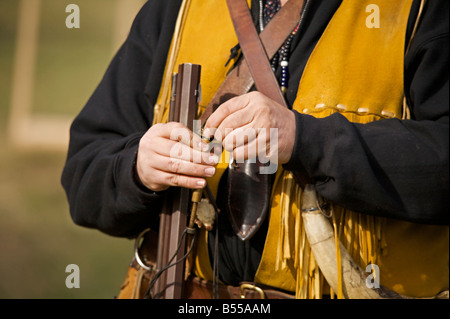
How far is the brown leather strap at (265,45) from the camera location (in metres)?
1.63

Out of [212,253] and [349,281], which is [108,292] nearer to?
[212,253]

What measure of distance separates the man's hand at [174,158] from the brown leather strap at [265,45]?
186mm

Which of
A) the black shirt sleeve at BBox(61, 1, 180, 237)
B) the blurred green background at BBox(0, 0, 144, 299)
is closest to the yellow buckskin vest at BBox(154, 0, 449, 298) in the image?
the black shirt sleeve at BBox(61, 1, 180, 237)

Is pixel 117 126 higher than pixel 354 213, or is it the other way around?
pixel 117 126

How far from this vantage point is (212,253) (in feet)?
5.57

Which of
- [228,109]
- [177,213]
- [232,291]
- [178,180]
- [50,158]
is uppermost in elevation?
[228,109]

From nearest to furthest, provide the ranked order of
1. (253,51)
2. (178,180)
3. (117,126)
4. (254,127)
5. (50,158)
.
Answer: (254,127)
(178,180)
(253,51)
(117,126)
(50,158)

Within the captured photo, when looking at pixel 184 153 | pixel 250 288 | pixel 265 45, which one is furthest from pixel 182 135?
pixel 250 288

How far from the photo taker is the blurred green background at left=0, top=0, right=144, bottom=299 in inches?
176

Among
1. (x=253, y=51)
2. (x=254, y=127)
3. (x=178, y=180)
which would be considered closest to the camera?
(x=254, y=127)

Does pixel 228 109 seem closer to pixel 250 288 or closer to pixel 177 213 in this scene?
pixel 177 213

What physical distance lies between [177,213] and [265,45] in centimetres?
58

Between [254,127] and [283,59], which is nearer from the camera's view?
[254,127]

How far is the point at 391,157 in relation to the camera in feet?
4.70
